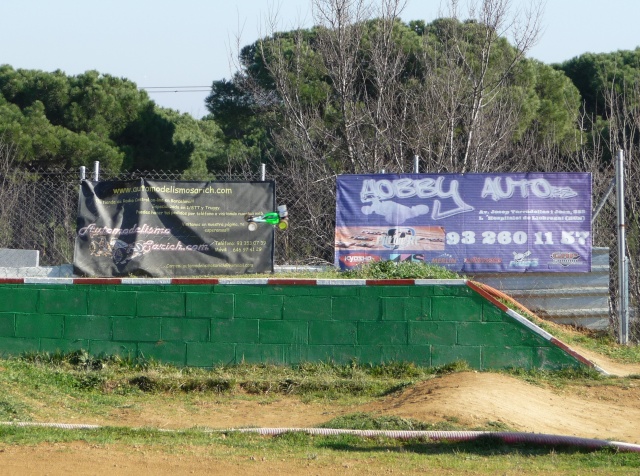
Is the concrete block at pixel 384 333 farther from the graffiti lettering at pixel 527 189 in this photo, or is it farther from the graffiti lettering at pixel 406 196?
the graffiti lettering at pixel 527 189

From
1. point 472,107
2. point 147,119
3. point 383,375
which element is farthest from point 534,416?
point 147,119

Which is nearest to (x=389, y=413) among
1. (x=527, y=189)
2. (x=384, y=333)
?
(x=384, y=333)

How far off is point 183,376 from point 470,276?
3.98 meters

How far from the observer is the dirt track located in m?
6.47

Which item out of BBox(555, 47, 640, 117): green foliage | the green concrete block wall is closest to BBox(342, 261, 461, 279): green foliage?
the green concrete block wall

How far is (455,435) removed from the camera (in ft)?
23.5

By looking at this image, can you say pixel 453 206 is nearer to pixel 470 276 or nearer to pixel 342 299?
pixel 470 276

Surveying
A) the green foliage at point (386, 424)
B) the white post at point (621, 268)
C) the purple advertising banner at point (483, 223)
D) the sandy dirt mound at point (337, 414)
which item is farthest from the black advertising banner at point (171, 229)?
the white post at point (621, 268)

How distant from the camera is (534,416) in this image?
8.10m

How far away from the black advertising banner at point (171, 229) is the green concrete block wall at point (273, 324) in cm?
88

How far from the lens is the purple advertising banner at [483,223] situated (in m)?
11.4

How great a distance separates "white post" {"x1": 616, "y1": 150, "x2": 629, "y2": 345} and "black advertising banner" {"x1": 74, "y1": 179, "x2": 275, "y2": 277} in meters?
4.40

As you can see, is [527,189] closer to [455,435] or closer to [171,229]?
[171,229]

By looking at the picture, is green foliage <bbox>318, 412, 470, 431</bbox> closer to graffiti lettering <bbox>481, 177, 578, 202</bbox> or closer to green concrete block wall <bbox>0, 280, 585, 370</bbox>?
green concrete block wall <bbox>0, 280, 585, 370</bbox>
